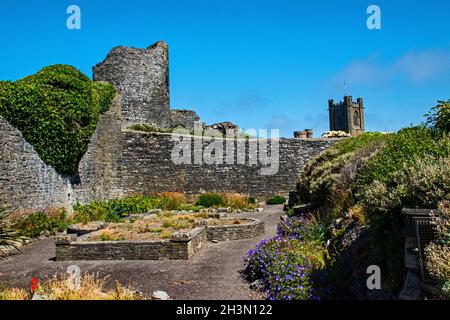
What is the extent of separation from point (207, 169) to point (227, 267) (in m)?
14.6

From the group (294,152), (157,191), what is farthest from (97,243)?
(294,152)

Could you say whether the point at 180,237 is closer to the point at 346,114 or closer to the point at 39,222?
the point at 39,222

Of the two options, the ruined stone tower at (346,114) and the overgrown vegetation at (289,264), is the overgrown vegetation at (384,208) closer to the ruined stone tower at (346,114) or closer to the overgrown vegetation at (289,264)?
the overgrown vegetation at (289,264)

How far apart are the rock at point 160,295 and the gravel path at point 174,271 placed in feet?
0.47

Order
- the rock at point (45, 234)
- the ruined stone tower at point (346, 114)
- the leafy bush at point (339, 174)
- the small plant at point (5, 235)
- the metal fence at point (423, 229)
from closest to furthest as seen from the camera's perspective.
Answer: the metal fence at point (423, 229), the leafy bush at point (339, 174), the small plant at point (5, 235), the rock at point (45, 234), the ruined stone tower at point (346, 114)

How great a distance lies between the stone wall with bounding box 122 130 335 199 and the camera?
73.7 feet

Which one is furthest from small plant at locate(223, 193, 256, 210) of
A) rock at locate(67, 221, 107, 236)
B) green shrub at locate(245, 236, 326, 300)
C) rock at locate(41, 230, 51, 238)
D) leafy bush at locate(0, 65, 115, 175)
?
green shrub at locate(245, 236, 326, 300)

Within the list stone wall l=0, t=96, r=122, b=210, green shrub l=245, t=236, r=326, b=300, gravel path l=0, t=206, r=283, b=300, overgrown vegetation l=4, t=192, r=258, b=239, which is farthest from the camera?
stone wall l=0, t=96, r=122, b=210

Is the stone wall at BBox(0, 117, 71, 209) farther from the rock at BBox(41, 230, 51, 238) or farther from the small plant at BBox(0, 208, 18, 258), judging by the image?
the small plant at BBox(0, 208, 18, 258)

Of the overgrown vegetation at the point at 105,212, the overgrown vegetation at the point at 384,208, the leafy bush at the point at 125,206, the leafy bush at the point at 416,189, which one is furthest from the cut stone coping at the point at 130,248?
the leafy bush at the point at 125,206

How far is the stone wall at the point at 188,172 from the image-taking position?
2245 cm

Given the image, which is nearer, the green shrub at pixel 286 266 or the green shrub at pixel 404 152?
the green shrub at pixel 286 266

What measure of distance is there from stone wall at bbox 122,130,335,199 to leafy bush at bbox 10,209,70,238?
7.08m
